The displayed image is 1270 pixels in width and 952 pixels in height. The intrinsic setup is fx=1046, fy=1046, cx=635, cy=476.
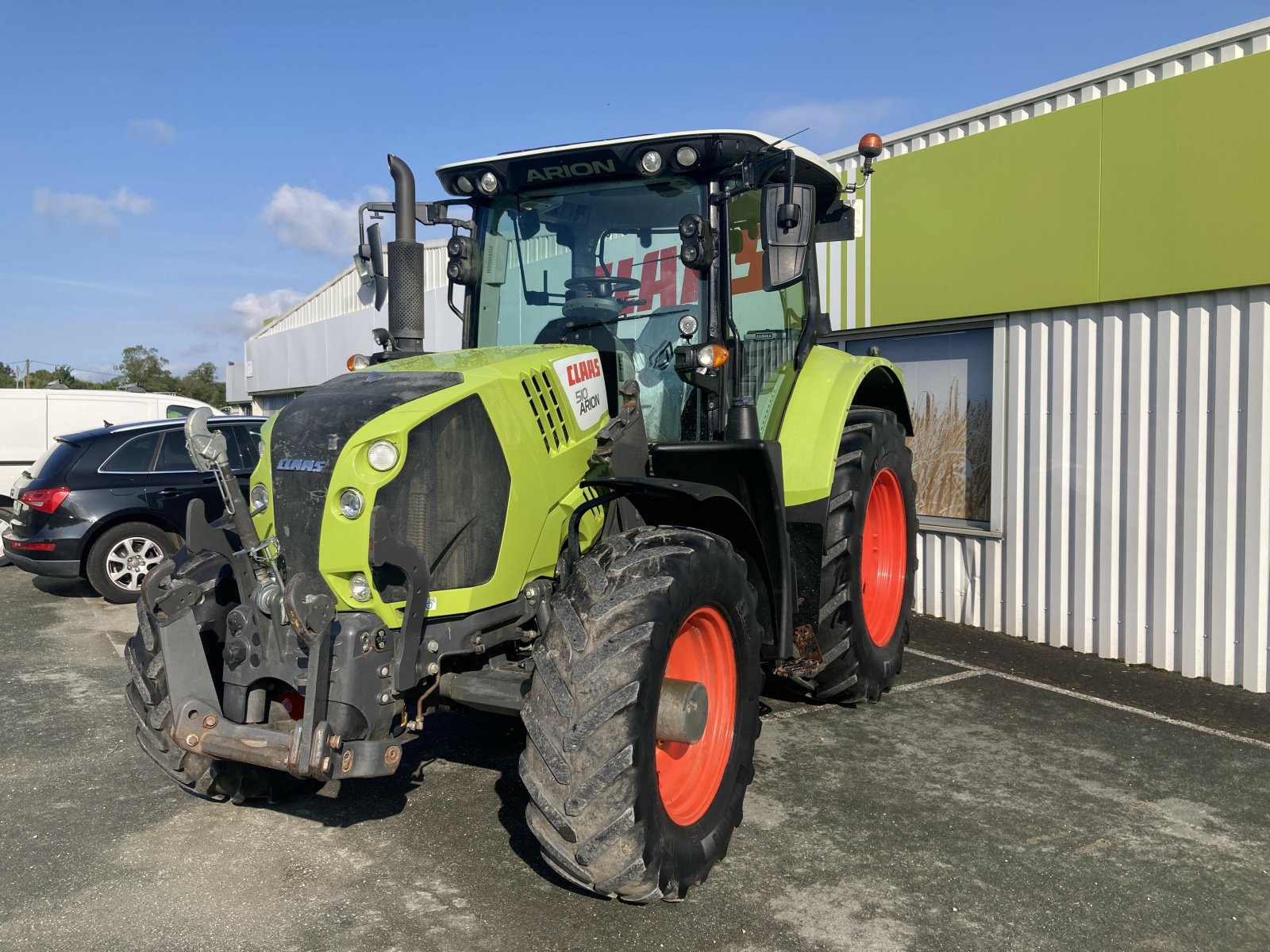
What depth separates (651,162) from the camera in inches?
171

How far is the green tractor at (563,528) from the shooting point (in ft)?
10.6

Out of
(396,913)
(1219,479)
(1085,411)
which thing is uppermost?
(1085,411)

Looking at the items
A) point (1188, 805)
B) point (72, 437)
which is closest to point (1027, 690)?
point (1188, 805)

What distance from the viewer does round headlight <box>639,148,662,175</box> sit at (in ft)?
14.3

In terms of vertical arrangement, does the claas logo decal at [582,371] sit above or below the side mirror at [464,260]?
below

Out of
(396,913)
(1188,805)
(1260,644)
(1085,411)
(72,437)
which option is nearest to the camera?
(396,913)

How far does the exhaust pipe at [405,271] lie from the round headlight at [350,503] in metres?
1.54

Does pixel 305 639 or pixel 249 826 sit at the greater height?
pixel 305 639

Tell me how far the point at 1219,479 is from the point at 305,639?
5.36 meters

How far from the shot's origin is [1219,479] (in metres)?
6.16

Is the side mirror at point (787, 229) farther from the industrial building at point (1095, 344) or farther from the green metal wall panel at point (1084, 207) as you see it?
the green metal wall panel at point (1084, 207)

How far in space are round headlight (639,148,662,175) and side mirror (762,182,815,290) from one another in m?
0.53

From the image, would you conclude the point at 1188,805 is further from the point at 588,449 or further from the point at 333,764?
the point at 333,764

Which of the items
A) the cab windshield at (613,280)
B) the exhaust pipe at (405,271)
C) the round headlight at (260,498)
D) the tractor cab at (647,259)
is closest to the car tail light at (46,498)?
the exhaust pipe at (405,271)
